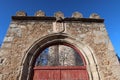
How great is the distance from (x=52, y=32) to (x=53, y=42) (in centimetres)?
37

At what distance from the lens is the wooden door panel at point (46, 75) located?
3734 millimetres

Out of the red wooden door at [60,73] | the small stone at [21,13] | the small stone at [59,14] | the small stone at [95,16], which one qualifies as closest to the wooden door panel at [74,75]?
the red wooden door at [60,73]

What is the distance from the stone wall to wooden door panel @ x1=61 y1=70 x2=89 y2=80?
0.47 metres

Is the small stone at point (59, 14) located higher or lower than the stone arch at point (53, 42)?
higher

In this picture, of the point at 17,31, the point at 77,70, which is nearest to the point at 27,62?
the point at 17,31

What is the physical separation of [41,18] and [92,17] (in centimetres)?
200

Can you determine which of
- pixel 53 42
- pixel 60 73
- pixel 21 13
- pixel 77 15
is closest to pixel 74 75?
pixel 60 73

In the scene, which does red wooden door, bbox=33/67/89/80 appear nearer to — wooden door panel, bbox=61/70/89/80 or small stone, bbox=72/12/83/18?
wooden door panel, bbox=61/70/89/80

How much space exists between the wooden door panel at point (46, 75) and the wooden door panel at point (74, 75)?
0.18m

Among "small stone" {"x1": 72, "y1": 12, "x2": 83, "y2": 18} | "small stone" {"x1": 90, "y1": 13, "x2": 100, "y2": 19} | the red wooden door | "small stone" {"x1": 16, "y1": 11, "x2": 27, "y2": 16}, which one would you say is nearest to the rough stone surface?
"small stone" {"x1": 16, "y1": 11, "x2": 27, "y2": 16}

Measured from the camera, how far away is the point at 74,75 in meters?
3.85

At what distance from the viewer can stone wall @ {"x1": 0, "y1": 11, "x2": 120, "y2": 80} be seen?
369cm

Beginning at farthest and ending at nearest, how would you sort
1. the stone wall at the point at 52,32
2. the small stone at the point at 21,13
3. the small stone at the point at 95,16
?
1. the small stone at the point at 95,16
2. the small stone at the point at 21,13
3. the stone wall at the point at 52,32

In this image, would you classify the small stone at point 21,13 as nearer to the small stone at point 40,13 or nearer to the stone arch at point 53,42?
the small stone at point 40,13
